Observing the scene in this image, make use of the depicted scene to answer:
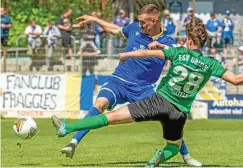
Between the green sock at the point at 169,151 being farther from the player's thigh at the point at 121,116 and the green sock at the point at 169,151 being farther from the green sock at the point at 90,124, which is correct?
the green sock at the point at 90,124

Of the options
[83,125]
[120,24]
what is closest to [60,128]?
[83,125]

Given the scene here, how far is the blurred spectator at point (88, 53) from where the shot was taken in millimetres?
28578

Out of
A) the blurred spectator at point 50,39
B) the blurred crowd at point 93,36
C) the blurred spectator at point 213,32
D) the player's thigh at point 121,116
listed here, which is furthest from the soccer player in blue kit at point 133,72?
the blurred spectator at point 213,32

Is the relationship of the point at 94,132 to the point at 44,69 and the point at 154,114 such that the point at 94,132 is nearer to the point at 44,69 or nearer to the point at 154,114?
the point at 44,69

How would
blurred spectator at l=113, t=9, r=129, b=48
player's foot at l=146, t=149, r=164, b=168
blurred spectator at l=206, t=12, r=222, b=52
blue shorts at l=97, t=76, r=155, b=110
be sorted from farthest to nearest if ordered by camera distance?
blurred spectator at l=206, t=12, r=222, b=52 → blurred spectator at l=113, t=9, r=129, b=48 → blue shorts at l=97, t=76, r=155, b=110 → player's foot at l=146, t=149, r=164, b=168

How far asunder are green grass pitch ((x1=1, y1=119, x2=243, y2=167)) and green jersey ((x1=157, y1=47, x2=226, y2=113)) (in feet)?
5.87

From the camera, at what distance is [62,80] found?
27.8 m

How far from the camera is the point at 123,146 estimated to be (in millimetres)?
16703

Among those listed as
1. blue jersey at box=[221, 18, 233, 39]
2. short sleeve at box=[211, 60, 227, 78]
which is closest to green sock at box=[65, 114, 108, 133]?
short sleeve at box=[211, 60, 227, 78]

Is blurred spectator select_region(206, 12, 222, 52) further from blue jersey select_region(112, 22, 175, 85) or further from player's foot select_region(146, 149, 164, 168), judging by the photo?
player's foot select_region(146, 149, 164, 168)

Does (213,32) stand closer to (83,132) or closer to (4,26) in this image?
(4,26)

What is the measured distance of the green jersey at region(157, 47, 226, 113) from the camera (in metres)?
10.8

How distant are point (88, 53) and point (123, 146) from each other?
44.0ft

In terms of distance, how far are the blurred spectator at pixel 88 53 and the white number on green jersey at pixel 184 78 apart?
17.7 m
